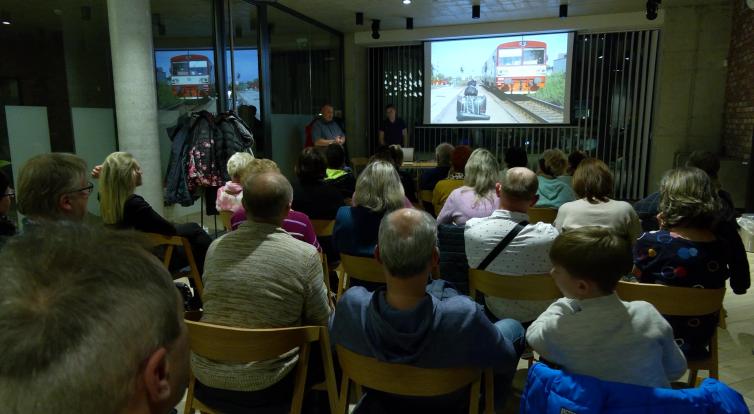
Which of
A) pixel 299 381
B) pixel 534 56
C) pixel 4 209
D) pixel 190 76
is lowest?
pixel 299 381

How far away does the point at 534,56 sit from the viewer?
8523 millimetres

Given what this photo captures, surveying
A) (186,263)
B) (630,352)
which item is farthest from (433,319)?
(186,263)

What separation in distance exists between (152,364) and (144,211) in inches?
96.3

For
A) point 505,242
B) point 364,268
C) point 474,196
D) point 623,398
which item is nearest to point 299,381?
point 364,268

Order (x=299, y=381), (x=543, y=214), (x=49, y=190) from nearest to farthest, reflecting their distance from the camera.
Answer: (x=299, y=381) < (x=49, y=190) < (x=543, y=214)

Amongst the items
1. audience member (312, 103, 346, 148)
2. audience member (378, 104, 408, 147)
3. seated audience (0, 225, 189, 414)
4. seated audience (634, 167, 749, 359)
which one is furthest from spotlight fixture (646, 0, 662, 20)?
seated audience (0, 225, 189, 414)

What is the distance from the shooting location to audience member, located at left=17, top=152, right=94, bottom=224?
2010 mm

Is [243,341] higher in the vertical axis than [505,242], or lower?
lower

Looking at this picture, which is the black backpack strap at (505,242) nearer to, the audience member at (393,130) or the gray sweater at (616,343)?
the gray sweater at (616,343)

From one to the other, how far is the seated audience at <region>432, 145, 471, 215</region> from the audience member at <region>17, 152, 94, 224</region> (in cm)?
267

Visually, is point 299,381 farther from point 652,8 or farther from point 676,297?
point 652,8

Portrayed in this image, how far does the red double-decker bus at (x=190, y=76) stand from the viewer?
5793 millimetres

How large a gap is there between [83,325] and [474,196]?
107 inches

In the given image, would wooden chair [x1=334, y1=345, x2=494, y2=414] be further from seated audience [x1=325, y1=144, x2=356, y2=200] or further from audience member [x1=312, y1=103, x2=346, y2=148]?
audience member [x1=312, y1=103, x2=346, y2=148]
